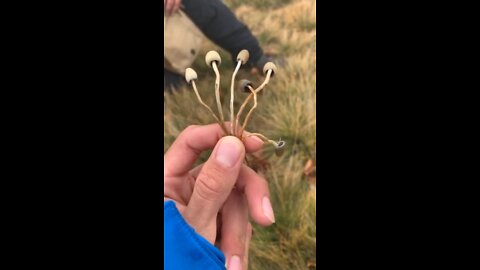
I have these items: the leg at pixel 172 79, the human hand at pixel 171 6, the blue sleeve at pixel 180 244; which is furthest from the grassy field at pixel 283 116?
the blue sleeve at pixel 180 244

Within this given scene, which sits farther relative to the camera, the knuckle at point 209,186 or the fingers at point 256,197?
the fingers at point 256,197

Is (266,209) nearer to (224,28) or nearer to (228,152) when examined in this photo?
(228,152)

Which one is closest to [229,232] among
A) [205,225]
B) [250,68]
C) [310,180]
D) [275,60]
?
[205,225]

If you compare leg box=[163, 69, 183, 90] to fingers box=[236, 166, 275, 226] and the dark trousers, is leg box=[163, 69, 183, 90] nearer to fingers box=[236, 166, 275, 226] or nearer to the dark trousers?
the dark trousers

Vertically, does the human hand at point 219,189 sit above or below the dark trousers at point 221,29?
below

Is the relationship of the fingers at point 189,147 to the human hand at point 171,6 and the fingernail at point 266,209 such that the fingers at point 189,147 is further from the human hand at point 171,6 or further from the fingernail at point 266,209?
the human hand at point 171,6

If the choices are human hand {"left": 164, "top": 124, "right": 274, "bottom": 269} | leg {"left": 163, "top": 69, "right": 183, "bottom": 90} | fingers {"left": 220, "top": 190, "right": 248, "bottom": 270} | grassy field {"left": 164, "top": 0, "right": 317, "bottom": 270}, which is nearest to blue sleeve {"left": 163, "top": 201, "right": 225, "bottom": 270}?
human hand {"left": 164, "top": 124, "right": 274, "bottom": 269}

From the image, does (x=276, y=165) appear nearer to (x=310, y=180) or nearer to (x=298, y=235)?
(x=310, y=180)

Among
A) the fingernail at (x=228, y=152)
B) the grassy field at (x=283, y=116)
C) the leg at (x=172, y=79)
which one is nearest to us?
the fingernail at (x=228, y=152)

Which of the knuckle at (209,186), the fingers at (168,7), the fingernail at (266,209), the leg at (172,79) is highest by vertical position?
the fingers at (168,7)
